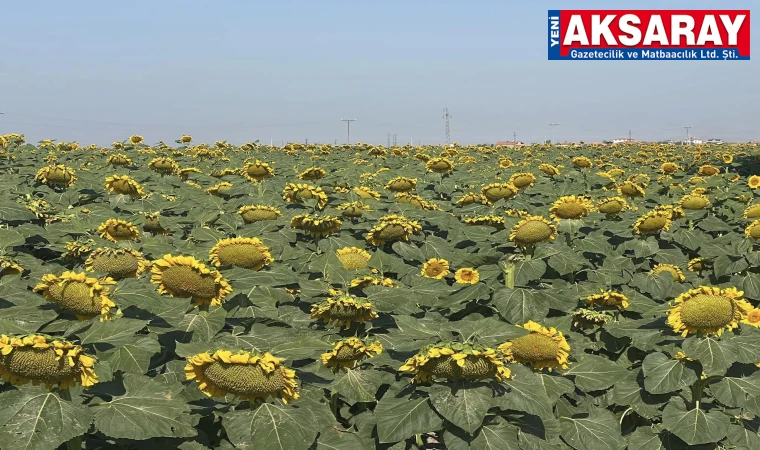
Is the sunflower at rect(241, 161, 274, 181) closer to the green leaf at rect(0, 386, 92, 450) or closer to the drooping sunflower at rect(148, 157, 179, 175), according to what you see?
the drooping sunflower at rect(148, 157, 179, 175)

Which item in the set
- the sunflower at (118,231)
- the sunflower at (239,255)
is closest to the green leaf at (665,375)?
the sunflower at (239,255)

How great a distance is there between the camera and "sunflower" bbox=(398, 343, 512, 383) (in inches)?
102

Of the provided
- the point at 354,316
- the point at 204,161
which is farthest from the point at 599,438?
the point at 204,161

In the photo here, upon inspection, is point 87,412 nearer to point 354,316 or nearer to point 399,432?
point 399,432

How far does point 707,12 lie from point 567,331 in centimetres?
3717

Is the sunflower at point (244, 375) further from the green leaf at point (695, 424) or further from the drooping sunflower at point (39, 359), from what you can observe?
the green leaf at point (695, 424)

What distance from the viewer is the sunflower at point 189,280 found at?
10.4 ft

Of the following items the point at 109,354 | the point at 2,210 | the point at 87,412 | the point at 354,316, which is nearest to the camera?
the point at 87,412

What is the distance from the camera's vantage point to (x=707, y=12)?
3431cm

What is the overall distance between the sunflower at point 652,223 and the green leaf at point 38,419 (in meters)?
5.52

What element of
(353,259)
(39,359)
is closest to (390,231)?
(353,259)

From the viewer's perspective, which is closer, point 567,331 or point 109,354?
point 109,354

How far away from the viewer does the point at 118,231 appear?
4949 mm

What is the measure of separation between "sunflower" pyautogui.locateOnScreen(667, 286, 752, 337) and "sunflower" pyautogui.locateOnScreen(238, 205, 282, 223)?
369 centimetres
